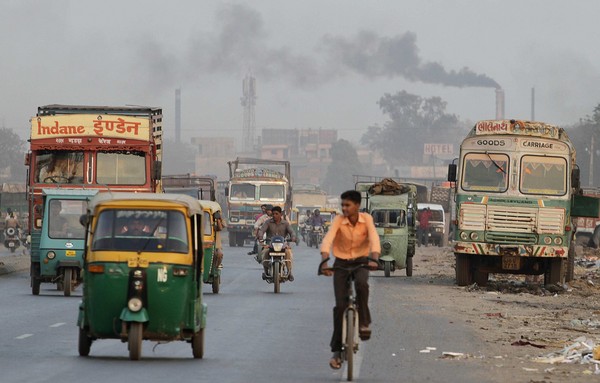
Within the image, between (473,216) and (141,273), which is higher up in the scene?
(473,216)

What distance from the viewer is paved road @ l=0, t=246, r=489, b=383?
14.0 metres

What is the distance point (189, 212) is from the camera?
617 inches

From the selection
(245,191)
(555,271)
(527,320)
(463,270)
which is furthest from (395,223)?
(245,191)

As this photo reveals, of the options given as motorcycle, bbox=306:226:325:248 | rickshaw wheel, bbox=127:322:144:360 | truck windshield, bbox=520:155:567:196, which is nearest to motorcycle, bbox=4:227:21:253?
motorcycle, bbox=306:226:325:248

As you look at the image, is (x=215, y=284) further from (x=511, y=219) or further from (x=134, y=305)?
(x=134, y=305)

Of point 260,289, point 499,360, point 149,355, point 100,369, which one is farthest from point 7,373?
point 260,289

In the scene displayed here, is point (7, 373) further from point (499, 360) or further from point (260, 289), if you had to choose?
point (260, 289)

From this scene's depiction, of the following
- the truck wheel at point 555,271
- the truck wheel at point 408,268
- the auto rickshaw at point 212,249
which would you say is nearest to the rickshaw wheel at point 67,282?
the auto rickshaw at point 212,249

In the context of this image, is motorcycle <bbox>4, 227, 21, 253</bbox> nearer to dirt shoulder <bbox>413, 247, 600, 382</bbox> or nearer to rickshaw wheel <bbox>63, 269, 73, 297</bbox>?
dirt shoulder <bbox>413, 247, 600, 382</bbox>

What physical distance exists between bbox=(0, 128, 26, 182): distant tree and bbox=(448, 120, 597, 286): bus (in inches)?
5271

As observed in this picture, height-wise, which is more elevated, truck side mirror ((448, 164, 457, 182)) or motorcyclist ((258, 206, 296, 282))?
truck side mirror ((448, 164, 457, 182))

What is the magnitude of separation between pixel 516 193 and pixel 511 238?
99cm

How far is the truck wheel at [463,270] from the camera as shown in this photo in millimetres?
33459

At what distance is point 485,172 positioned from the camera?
32219 mm
